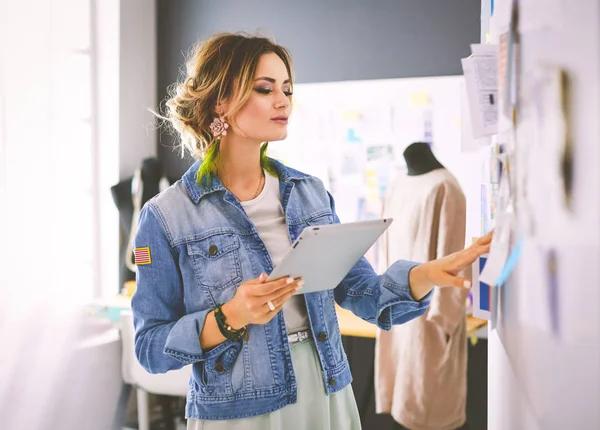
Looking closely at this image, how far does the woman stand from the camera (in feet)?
4.09

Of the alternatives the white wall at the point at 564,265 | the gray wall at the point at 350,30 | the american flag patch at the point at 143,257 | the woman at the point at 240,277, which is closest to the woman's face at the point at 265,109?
the woman at the point at 240,277

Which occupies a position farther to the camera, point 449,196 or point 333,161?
point 333,161

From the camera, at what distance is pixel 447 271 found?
3.79 ft

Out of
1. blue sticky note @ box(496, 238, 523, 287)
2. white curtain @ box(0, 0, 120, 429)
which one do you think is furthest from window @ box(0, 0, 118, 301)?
blue sticky note @ box(496, 238, 523, 287)

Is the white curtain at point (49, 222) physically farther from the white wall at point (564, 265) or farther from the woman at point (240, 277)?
the white wall at point (564, 265)

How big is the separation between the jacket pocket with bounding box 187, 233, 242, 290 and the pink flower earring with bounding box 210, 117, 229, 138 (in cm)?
22

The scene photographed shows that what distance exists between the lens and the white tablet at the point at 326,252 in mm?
1014

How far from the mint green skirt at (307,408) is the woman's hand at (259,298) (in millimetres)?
189

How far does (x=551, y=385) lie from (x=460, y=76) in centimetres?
271

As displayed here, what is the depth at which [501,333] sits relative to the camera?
1150mm

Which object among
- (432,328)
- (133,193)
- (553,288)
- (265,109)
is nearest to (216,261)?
(265,109)

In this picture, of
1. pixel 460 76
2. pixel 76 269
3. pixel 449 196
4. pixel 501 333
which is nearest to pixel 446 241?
pixel 449 196

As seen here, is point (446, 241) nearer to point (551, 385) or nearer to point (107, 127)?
point (551, 385)

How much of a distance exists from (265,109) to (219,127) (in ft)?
0.37
